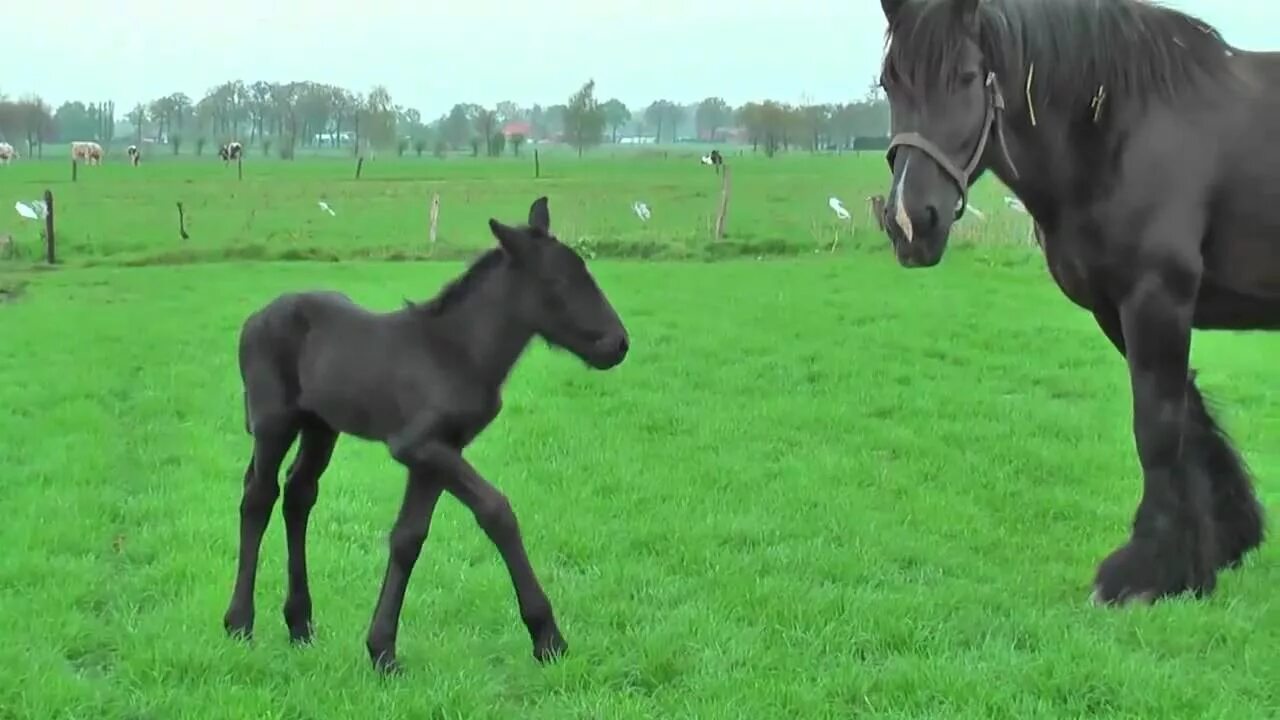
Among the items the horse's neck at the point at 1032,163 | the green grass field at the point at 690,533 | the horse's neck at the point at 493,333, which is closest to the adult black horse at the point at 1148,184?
the horse's neck at the point at 1032,163

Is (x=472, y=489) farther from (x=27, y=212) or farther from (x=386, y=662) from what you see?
(x=27, y=212)

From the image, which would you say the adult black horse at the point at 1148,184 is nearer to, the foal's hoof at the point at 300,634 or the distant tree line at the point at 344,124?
the foal's hoof at the point at 300,634

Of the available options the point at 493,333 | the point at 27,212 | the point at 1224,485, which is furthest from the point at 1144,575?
the point at 27,212

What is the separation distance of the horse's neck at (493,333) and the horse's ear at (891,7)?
1807mm

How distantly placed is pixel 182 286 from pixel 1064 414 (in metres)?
14.2

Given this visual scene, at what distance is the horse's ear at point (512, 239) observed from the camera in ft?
13.2

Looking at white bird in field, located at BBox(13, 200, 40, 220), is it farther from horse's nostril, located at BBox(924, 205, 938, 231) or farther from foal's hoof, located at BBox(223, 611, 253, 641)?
horse's nostril, located at BBox(924, 205, 938, 231)

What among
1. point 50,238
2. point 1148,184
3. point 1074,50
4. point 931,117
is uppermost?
point 1074,50

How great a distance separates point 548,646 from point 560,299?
50.0 inches

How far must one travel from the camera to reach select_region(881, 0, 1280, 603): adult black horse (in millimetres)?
4961

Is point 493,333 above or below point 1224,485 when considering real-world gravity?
above

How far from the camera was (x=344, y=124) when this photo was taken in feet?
366

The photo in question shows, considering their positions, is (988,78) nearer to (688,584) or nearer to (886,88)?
(886,88)

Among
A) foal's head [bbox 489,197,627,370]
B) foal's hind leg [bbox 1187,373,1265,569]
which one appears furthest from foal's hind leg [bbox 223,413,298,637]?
foal's hind leg [bbox 1187,373,1265,569]
